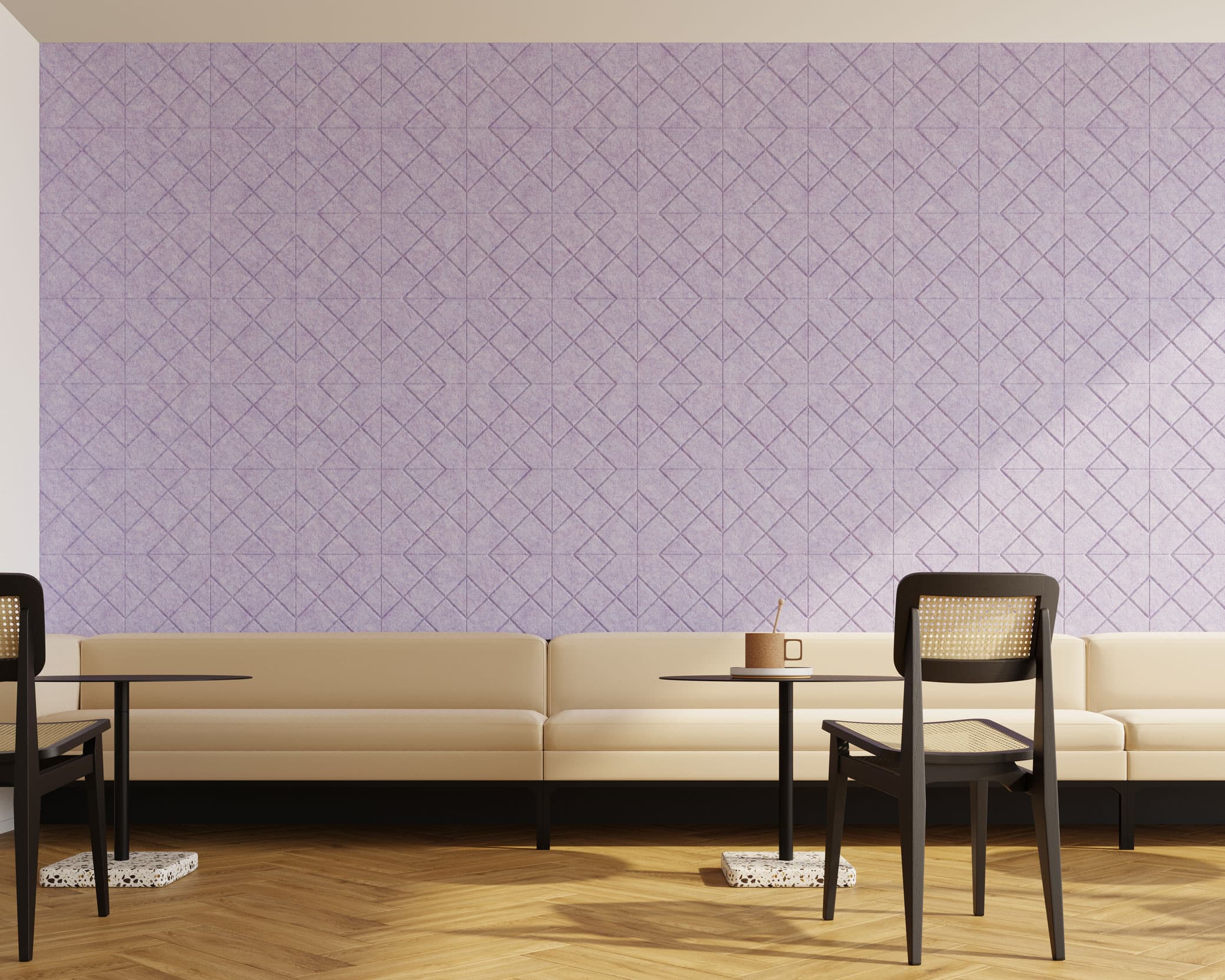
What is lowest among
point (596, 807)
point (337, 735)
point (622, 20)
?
point (596, 807)

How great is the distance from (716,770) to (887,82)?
9.13 ft

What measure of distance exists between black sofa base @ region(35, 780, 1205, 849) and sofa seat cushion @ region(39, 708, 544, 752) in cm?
27

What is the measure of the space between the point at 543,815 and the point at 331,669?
3.14ft

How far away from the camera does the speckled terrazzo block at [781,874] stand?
3.20 meters

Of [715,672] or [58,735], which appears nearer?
[58,735]

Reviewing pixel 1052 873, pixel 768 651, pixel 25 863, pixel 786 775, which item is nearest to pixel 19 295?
pixel 25 863

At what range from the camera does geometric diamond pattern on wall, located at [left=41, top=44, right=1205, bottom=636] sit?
4.44 m

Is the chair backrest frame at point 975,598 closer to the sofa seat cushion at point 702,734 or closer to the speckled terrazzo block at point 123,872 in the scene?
the sofa seat cushion at point 702,734

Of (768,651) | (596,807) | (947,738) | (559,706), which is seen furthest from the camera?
(559,706)

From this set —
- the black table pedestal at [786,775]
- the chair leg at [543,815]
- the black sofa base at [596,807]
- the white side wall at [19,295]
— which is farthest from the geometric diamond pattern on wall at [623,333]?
the black table pedestal at [786,775]

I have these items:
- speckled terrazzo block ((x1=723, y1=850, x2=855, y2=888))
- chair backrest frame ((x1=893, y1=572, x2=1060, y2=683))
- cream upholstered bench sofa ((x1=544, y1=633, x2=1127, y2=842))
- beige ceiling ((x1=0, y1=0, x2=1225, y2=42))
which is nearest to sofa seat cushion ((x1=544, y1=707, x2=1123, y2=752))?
cream upholstered bench sofa ((x1=544, y1=633, x2=1127, y2=842))

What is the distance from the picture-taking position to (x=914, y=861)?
2.50 metres

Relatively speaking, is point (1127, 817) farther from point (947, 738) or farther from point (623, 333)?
point (623, 333)

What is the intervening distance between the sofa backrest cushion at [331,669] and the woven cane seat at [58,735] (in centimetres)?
104
